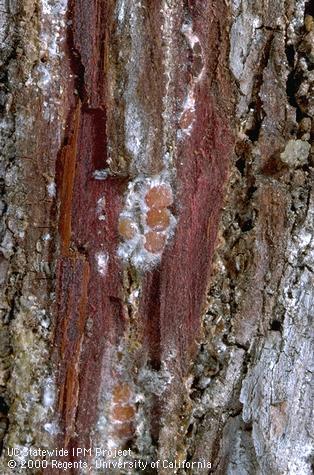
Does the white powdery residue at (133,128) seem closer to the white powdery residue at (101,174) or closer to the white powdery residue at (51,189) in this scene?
the white powdery residue at (101,174)

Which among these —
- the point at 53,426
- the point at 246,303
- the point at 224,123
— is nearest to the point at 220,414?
the point at 246,303

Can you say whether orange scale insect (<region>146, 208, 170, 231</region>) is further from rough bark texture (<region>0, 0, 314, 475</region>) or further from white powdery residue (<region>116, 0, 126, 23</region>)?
white powdery residue (<region>116, 0, 126, 23</region>)

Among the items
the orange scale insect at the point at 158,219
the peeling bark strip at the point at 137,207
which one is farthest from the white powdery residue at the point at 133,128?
the orange scale insect at the point at 158,219

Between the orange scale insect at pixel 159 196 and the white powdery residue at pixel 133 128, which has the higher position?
the white powdery residue at pixel 133 128

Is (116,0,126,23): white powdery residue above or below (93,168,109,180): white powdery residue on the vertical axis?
above

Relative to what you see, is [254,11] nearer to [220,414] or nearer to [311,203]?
[311,203]

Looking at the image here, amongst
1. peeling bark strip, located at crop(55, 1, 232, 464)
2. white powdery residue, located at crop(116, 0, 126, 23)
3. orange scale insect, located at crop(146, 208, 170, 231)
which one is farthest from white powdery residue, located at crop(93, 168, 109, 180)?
white powdery residue, located at crop(116, 0, 126, 23)

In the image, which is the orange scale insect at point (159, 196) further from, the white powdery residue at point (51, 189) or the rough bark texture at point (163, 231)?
the white powdery residue at point (51, 189)
